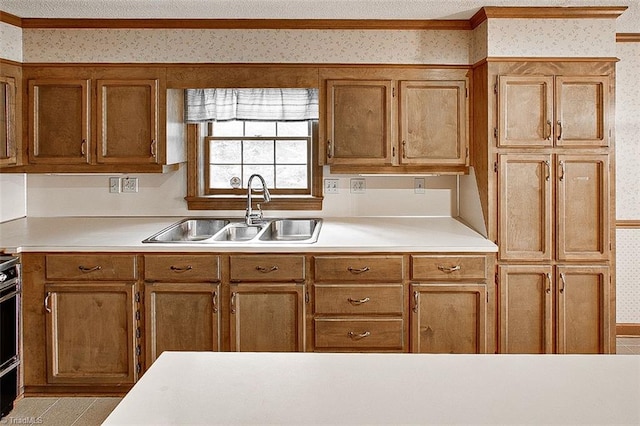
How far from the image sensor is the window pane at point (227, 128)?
4488 mm

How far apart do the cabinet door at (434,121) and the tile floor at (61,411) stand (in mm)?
2218

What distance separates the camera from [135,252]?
3.46 m

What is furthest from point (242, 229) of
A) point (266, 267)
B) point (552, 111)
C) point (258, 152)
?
point (552, 111)

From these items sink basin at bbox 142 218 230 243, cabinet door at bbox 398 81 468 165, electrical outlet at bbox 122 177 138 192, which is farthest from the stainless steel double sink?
cabinet door at bbox 398 81 468 165

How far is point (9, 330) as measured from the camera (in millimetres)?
3318

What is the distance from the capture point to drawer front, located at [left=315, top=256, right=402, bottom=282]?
11.4 feet

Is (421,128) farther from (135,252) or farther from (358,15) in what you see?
(135,252)

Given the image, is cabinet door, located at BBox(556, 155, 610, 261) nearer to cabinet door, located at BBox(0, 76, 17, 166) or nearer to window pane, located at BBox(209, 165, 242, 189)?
window pane, located at BBox(209, 165, 242, 189)

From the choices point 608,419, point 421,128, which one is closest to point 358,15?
point 421,128

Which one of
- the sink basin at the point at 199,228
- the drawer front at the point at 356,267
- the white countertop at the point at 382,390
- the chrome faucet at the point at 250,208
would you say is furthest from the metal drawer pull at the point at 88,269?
the white countertop at the point at 382,390

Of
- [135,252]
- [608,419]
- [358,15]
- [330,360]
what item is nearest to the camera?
[608,419]

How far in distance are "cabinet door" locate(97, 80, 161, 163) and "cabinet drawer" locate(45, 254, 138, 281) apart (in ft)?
2.46

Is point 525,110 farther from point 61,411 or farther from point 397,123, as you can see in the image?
point 61,411

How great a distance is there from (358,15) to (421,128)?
76 cm
